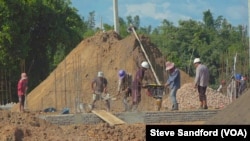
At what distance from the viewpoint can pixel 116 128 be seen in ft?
44.5

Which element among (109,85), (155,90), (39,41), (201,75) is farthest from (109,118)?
(39,41)

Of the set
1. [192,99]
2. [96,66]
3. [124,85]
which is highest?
[96,66]

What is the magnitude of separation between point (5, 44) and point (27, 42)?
7.84 ft

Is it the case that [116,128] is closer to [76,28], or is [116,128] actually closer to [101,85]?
[101,85]

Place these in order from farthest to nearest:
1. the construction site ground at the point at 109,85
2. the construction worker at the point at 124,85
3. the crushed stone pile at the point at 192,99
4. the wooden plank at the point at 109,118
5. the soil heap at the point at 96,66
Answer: the soil heap at the point at 96,66 → the crushed stone pile at the point at 192,99 → the construction worker at the point at 124,85 → the wooden plank at the point at 109,118 → the construction site ground at the point at 109,85

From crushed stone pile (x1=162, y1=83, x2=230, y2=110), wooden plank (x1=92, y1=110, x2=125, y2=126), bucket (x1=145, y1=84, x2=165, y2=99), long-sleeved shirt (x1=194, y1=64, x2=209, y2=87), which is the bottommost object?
wooden plank (x1=92, y1=110, x2=125, y2=126)

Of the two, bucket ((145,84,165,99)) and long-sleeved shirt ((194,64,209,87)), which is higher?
long-sleeved shirt ((194,64,209,87))

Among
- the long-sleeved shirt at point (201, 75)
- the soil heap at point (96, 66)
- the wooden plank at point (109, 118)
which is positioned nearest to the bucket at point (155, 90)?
the long-sleeved shirt at point (201, 75)

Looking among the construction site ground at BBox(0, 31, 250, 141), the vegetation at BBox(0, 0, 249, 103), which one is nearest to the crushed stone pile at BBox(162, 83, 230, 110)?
the construction site ground at BBox(0, 31, 250, 141)

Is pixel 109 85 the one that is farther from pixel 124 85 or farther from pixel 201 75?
pixel 201 75

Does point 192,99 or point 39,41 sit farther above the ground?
point 39,41

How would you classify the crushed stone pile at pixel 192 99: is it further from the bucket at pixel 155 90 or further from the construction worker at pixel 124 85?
the bucket at pixel 155 90

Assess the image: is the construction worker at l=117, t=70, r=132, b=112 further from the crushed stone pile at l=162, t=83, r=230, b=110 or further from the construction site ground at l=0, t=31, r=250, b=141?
the crushed stone pile at l=162, t=83, r=230, b=110

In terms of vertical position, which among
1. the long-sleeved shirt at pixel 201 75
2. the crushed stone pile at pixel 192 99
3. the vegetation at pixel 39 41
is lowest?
the crushed stone pile at pixel 192 99
